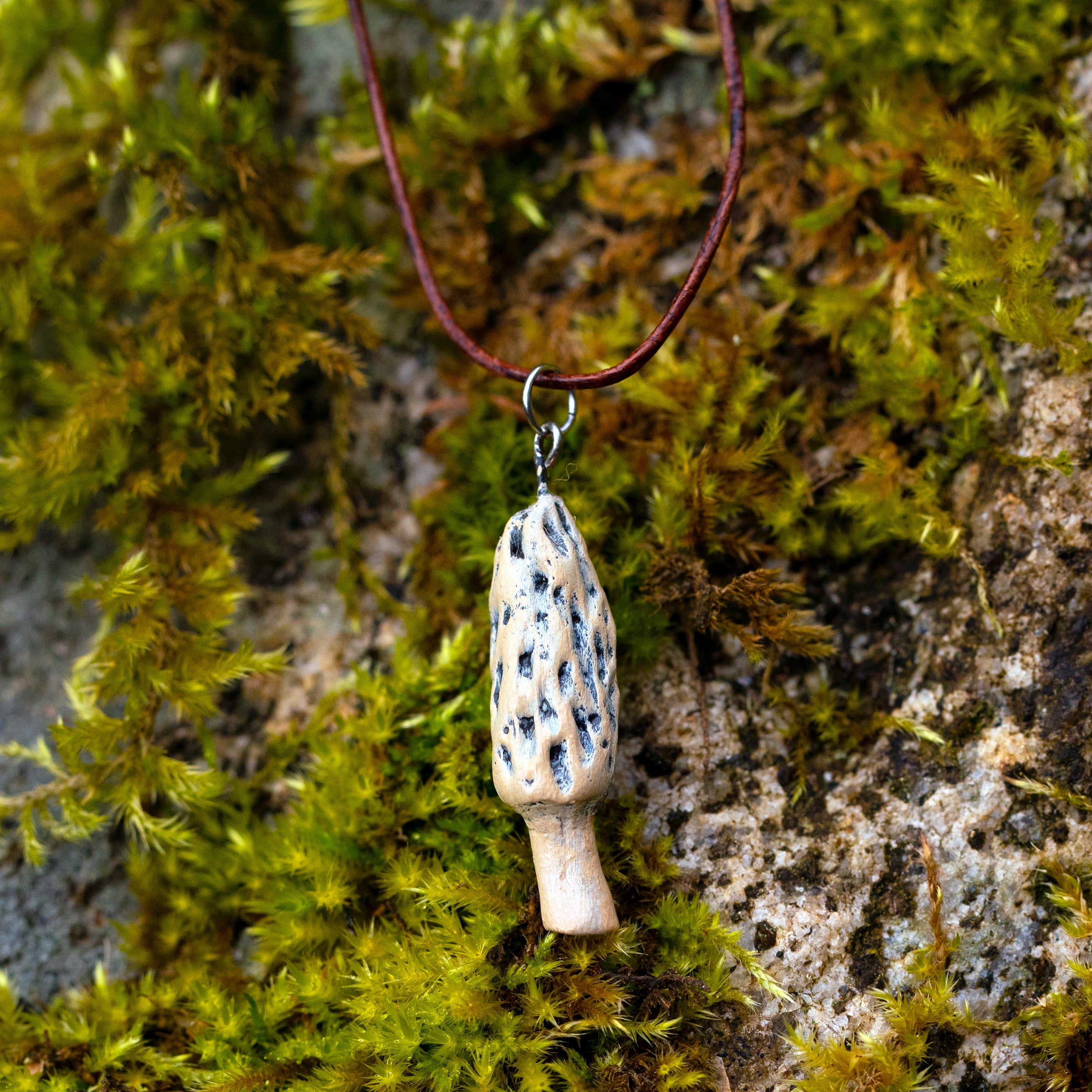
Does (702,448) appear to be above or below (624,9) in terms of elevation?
below

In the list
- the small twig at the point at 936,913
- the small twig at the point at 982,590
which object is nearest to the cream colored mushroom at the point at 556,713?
the small twig at the point at 936,913

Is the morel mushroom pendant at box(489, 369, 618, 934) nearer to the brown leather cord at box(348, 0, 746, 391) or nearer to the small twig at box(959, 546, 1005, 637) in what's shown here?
the brown leather cord at box(348, 0, 746, 391)

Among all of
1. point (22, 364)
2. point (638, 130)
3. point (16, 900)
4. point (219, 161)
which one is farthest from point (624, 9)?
point (16, 900)

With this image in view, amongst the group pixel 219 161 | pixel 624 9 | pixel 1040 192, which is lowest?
pixel 1040 192

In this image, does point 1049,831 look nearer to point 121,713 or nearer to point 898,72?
point 898,72

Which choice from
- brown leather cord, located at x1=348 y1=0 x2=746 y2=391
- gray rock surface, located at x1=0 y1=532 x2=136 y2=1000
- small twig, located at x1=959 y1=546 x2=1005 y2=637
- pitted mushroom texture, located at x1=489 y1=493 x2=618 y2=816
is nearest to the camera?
pitted mushroom texture, located at x1=489 y1=493 x2=618 y2=816

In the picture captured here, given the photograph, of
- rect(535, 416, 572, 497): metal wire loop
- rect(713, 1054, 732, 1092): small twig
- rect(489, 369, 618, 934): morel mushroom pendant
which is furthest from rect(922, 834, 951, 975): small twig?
rect(535, 416, 572, 497): metal wire loop

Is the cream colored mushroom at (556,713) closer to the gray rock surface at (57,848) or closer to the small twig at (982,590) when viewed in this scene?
the small twig at (982,590)
